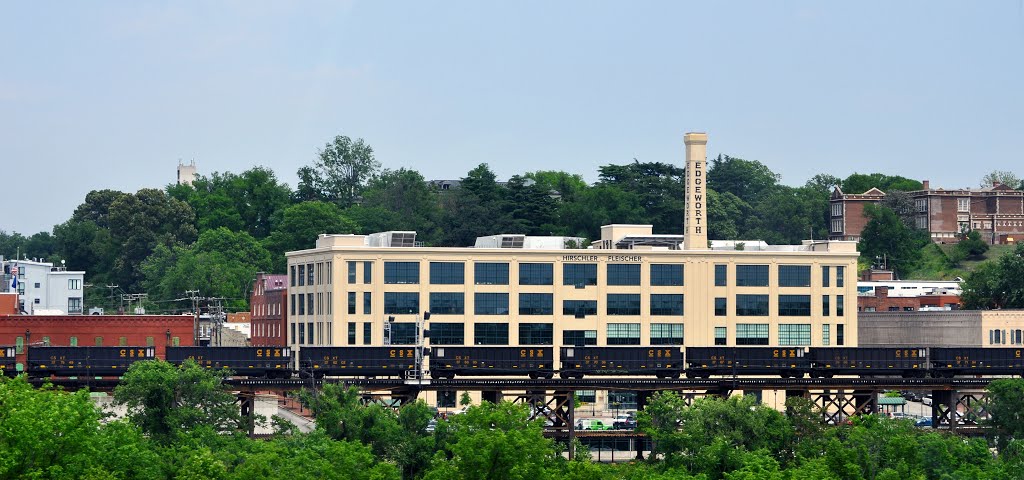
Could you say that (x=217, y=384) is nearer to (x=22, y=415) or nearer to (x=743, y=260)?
(x=22, y=415)

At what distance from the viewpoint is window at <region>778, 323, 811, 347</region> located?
528 feet

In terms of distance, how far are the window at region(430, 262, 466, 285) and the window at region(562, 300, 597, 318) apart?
8702 millimetres

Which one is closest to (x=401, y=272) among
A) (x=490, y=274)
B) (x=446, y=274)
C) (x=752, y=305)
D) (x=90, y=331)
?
(x=446, y=274)

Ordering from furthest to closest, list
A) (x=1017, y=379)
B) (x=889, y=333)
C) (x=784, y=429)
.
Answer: (x=889, y=333) → (x=1017, y=379) → (x=784, y=429)

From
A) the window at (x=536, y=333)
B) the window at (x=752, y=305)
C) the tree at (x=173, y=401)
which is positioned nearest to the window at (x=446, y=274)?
the window at (x=536, y=333)

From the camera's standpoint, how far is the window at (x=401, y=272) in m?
156

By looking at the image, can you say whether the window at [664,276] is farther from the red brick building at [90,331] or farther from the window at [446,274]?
the red brick building at [90,331]

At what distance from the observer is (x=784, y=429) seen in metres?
115

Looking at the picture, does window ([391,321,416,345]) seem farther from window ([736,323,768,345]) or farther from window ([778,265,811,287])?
window ([778,265,811,287])

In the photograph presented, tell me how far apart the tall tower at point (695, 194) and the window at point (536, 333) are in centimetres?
1540

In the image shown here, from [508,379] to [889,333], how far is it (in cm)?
6476

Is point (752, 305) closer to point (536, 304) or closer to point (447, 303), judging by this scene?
point (536, 304)

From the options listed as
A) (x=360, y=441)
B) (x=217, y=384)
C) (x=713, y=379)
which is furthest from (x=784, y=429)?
(x=217, y=384)

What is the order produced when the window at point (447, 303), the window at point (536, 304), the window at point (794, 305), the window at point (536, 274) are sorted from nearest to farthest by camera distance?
the window at point (447, 303)
the window at point (536, 304)
the window at point (536, 274)
the window at point (794, 305)
